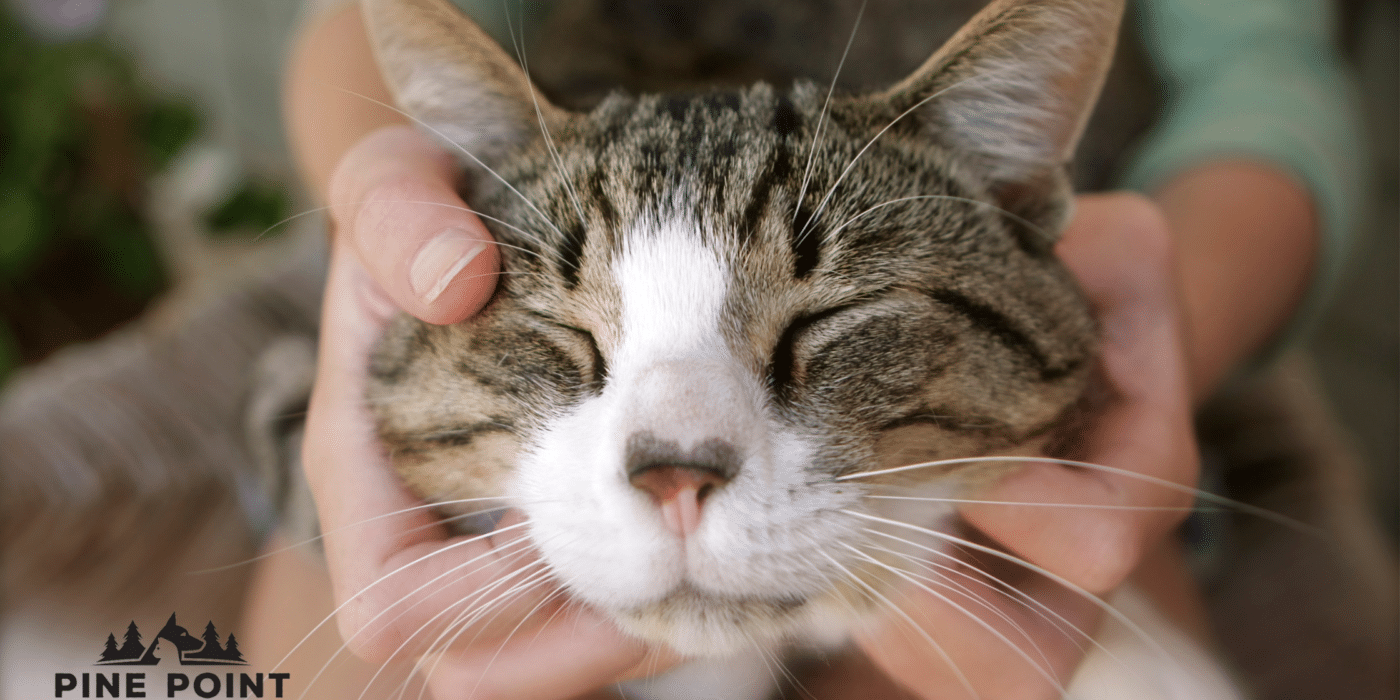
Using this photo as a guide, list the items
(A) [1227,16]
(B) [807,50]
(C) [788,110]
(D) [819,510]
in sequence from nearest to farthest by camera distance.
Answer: (D) [819,510], (C) [788,110], (B) [807,50], (A) [1227,16]

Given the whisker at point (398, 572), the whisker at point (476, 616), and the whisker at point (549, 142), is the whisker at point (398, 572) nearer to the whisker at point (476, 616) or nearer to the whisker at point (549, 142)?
the whisker at point (476, 616)

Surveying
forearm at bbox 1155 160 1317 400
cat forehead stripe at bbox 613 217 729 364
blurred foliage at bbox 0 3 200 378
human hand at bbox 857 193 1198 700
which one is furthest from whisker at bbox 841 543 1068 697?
blurred foliage at bbox 0 3 200 378

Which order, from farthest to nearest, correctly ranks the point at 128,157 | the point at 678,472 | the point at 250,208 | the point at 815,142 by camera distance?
1. the point at 128,157
2. the point at 250,208
3. the point at 815,142
4. the point at 678,472

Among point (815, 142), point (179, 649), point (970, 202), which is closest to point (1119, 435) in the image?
point (970, 202)

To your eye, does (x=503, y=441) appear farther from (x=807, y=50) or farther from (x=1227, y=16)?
(x=1227, y=16)

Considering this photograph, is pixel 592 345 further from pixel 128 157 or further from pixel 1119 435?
pixel 128 157

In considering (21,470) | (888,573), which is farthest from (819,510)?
(21,470)
